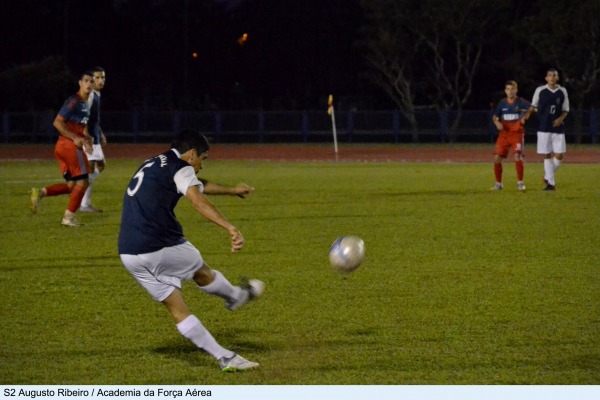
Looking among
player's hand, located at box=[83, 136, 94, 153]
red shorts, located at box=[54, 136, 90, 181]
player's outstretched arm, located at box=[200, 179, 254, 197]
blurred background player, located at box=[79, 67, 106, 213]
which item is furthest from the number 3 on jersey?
red shorts, located at box=[54, 136, 90, 181]

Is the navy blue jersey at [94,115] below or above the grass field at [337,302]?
above

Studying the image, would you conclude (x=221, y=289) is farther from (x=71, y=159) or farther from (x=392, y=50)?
(x=392, y=50)

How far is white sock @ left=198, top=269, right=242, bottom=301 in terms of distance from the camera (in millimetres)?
7473

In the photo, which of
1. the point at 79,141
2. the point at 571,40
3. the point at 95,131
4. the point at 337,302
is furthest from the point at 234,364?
the point at 571,40

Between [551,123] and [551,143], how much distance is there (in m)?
0.43

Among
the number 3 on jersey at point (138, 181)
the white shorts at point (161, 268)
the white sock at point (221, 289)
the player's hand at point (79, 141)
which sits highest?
the player's hand at point (79, 141)

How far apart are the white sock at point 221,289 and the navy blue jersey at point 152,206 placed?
59 centimetres

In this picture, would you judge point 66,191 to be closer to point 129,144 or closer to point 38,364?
point 38,364

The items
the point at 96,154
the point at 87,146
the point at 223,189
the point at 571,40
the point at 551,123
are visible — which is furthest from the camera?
the point at 571,40

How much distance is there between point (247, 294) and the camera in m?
7.86

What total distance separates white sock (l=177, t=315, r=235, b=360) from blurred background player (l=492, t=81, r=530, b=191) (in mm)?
15513

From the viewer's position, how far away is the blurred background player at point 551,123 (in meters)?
21.6

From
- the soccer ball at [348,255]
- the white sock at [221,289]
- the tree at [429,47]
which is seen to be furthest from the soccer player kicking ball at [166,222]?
the tree at [429,47]

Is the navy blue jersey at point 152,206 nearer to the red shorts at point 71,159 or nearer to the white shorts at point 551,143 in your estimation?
the red shorts at point 71,159
